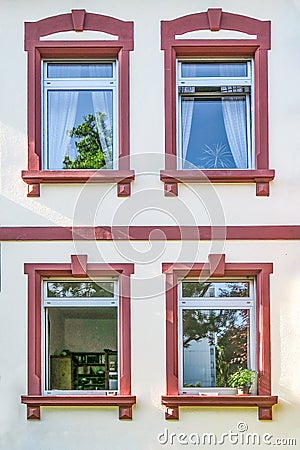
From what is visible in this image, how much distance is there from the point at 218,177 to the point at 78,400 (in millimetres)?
2933

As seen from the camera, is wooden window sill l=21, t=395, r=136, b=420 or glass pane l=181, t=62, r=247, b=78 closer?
wooden window sill l=21, t=395, r=136, b=420

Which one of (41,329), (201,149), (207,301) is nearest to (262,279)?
(207,301)

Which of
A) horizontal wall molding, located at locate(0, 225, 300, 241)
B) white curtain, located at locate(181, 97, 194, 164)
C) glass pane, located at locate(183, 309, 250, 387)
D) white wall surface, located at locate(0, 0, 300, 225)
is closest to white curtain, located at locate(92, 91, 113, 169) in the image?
white wall surface, located at locate(0, 0, 300, 225)

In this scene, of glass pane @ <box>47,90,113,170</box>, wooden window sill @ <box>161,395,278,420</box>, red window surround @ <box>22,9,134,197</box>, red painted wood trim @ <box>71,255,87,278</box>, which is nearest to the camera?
wooden window sill @ <box>161,395,278,420</box>

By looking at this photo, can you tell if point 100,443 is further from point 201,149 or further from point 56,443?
point 201,149

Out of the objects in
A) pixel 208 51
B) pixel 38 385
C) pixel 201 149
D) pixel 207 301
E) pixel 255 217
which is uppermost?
pixel 208 51

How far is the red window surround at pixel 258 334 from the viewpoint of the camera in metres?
10.4

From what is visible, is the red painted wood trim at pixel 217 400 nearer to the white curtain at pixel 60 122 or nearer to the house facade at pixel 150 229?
the house facade at pixel 150 229

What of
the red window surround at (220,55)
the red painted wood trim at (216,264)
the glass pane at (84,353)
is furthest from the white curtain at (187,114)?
the glass pane at (84,353)

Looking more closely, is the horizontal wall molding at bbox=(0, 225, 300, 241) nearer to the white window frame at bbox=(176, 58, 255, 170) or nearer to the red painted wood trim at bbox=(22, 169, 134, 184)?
the red painted wood trim at bbox=(22, 169, 134, 184)

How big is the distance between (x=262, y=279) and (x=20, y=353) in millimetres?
2826

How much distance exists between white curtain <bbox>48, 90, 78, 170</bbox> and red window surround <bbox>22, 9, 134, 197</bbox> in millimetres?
218

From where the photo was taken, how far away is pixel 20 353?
10531mm

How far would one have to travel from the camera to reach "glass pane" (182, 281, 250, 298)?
1080 cm
